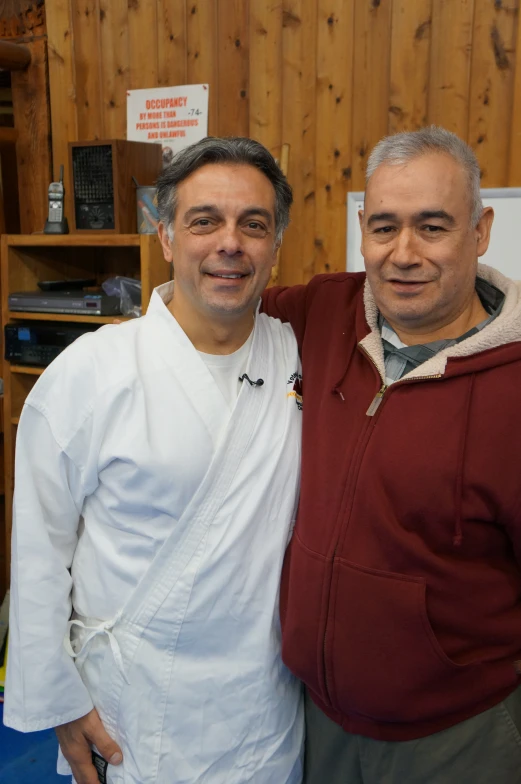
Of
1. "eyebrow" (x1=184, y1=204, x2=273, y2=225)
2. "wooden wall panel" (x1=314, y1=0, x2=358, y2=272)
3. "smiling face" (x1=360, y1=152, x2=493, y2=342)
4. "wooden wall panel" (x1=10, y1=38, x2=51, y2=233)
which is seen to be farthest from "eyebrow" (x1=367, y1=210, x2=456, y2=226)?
"wooden wall panel" (x1=10, y1=38, x2=51, y2=233)

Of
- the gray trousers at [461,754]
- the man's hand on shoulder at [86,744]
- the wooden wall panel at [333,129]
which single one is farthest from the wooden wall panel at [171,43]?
the gray trousers at [461,754]

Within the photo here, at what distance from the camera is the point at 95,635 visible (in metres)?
1.32

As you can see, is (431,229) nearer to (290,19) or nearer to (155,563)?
(155,563)

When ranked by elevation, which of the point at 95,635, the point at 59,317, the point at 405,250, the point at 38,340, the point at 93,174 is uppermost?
the point at 93,174

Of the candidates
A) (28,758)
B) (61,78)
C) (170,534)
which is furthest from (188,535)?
(61,78)

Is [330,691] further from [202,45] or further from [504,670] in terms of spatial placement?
[202,45]

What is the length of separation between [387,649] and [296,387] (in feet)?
1.86

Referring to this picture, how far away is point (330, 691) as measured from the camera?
4.03ft

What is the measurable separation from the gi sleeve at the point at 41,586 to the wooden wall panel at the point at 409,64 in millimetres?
1845

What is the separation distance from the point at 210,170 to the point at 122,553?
80 centimetres

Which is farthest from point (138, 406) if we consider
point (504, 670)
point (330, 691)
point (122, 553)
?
point (504, 670)

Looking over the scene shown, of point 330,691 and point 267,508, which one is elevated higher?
point 267,508

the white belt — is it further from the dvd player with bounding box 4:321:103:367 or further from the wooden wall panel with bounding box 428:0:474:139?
the wooden wall panel with bounding box 428:0:474:139

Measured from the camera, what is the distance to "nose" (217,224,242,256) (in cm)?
132
